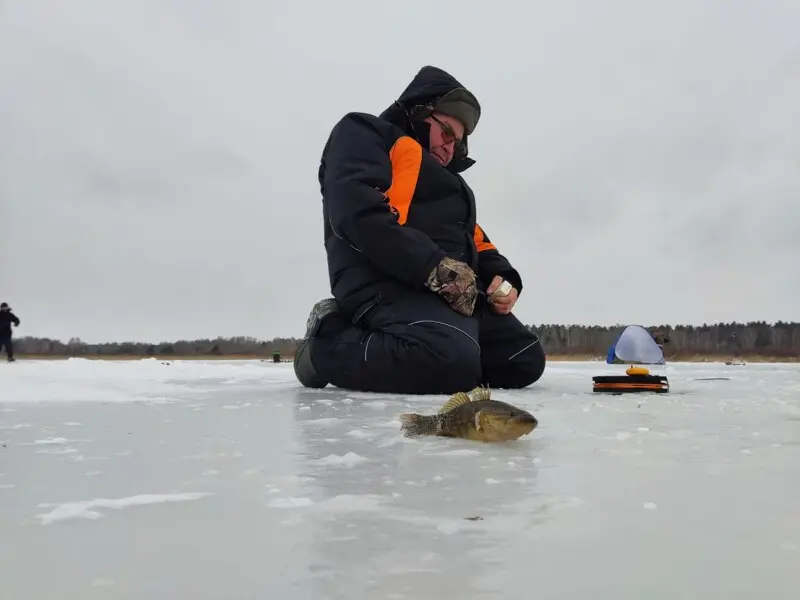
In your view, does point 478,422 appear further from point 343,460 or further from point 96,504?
point 96,504

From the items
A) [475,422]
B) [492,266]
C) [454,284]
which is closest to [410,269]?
[454,284]

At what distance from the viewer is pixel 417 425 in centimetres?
169

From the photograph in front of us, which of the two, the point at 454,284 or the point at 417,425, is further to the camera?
the point at 454,284

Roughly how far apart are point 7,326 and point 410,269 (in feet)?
33.6

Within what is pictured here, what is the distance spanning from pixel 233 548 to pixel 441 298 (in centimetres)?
249

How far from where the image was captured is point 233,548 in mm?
784

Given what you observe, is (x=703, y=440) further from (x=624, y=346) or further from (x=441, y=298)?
(x=624, y=346)

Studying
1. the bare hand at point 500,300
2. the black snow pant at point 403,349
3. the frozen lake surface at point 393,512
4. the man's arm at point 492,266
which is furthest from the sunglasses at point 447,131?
the frozen lake surface at point 393,512

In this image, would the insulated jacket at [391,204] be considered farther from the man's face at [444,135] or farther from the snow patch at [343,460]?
the snow patch at [343,460]

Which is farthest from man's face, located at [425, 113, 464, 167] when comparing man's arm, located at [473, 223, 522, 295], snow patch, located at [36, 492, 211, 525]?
snow patch, located at [36, 492, 211, 525]

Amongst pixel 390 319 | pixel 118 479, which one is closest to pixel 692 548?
pixel 118 479

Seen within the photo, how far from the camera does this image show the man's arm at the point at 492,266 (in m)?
3.99

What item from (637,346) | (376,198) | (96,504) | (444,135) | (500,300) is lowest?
(96,504)

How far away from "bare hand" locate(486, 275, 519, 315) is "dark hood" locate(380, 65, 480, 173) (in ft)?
2.38
